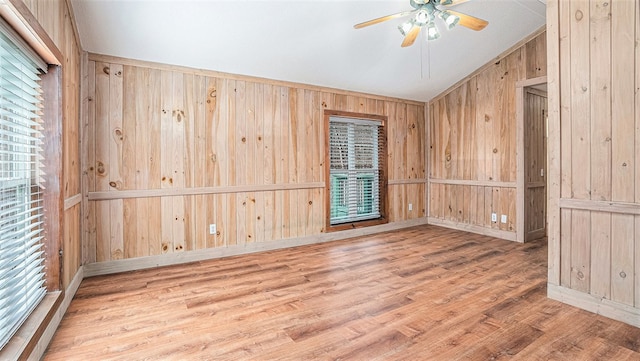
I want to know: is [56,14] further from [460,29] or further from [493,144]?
[493,144]

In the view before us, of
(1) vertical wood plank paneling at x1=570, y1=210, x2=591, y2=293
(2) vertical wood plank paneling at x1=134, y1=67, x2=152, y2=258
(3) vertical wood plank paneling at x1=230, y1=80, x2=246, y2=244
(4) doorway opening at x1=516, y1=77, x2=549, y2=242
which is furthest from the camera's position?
(4) doorway opening at x1=516, y1=77, x2=549, y2=242

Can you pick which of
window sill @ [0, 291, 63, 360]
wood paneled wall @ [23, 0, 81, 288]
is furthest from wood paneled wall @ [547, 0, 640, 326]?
wood paneled wall @ [23, 0, 81, 288]

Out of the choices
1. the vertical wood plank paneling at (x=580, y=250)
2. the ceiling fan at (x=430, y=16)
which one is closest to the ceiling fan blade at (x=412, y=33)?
the ceiling fan at (x=430, y=16)

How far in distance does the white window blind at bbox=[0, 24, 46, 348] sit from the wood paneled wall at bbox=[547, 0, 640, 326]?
367cm

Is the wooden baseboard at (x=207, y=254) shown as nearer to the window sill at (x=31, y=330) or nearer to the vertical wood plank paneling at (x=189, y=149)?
the vertical wood plank paneling at (x=189, y=149)

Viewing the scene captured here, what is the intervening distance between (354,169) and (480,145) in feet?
6.77

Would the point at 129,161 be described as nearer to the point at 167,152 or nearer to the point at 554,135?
the point at 167,152

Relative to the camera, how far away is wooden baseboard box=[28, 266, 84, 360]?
1.72 metres

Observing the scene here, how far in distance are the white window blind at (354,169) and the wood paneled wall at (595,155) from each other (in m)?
2.91

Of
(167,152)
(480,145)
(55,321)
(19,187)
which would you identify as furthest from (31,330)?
(480,145)

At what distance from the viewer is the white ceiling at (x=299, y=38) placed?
281 centimetres

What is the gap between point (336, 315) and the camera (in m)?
2.31

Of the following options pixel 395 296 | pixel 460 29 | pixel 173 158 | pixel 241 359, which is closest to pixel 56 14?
pixel 173 158

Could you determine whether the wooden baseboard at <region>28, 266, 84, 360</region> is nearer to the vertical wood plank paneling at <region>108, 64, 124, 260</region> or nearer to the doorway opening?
the vertical wood plank paneling at <region>108, 64, 124, 260</region>
